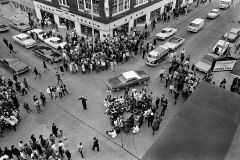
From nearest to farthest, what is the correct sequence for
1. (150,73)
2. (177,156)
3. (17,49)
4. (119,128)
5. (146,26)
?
(177,156) → (119,128) → (150,73) → (17,49) → (146,26)

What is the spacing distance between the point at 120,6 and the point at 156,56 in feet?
29.4

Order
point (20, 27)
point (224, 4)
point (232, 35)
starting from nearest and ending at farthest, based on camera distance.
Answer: point (232, 35)
point (20, 27)
point (224, 4)

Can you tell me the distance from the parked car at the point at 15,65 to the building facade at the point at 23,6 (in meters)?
17.0

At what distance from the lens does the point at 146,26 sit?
101 feet

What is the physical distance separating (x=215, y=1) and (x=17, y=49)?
3899 cm

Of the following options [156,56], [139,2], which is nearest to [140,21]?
[139,2]

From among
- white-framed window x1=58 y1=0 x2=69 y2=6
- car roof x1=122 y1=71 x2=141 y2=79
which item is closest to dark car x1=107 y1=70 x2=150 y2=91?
car roof x1=122 y1=71 x2=141 y2=79

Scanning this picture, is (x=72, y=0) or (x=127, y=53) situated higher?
(x=72, y=0)

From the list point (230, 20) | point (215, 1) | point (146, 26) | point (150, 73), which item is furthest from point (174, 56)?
point (215, 1)

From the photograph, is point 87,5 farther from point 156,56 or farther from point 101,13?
point 156,56

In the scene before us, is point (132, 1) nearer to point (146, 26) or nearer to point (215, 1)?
point (146, 26)

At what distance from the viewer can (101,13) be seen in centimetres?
2544

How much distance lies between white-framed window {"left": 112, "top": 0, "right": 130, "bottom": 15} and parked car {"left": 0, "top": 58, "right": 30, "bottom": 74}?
40.7 feet

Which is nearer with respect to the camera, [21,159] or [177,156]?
[177,156]
